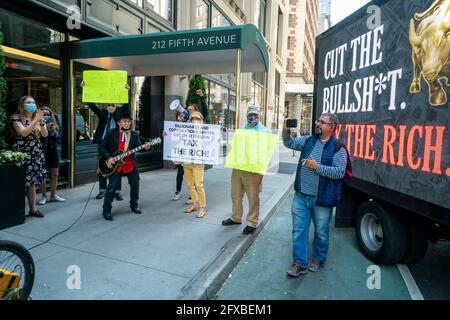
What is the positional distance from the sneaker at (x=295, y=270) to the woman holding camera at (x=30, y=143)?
3785mm

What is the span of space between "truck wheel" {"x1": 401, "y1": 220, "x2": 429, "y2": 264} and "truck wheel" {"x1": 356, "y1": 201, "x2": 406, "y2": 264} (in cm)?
7

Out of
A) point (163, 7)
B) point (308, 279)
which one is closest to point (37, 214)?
point (308, 279)

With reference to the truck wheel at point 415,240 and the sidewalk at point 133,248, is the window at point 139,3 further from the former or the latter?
the truck wheel at point 415,240

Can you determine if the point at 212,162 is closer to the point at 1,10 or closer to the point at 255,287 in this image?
the point at 255,287

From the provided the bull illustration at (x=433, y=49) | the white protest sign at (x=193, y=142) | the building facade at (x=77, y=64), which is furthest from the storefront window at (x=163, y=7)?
the bull illustration at (x=433, y=49)

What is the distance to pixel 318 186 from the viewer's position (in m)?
3.93

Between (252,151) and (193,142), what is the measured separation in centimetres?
137

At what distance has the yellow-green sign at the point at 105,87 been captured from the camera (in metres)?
5.95

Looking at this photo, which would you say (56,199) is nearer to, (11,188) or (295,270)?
(11,188)

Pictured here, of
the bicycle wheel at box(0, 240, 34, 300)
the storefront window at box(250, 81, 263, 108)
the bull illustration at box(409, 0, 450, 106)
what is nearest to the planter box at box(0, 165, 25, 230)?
the bicycle wheel at box(0, 240, 34, 300)

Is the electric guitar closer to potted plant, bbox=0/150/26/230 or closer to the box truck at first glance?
potted plant, bbox=0/150/26/230

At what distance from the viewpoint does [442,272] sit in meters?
4.24
